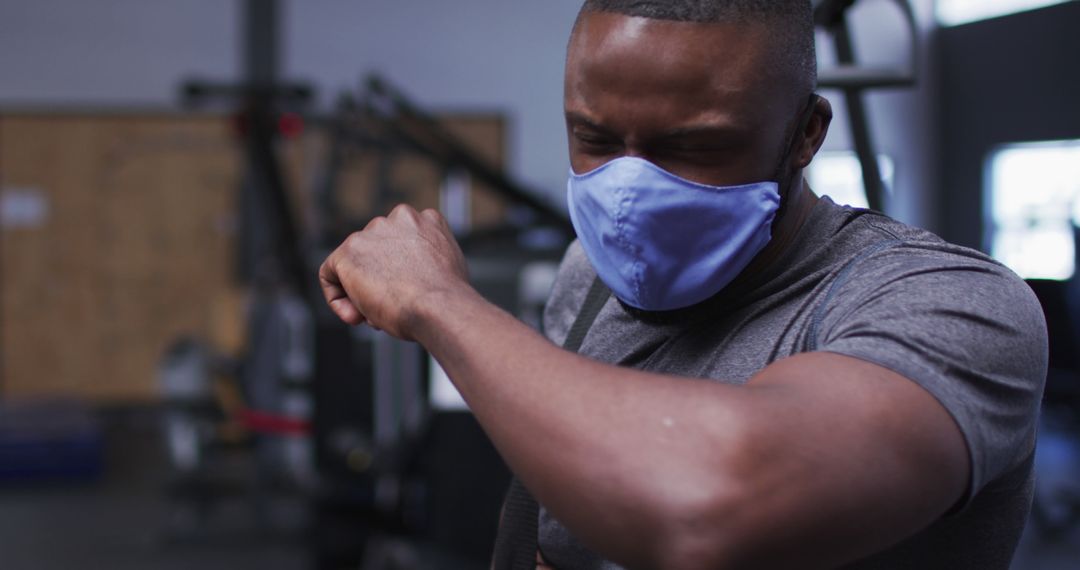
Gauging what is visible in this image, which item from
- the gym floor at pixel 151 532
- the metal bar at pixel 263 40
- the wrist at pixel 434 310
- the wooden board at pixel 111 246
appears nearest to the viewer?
the wrist at pixel 434 310

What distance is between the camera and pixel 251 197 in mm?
6430

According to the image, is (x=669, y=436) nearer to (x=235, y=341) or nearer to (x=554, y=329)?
(x=554, y=329)

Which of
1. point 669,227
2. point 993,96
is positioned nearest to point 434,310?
point 669,227

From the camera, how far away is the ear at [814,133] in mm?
825

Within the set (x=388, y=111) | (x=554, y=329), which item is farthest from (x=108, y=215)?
(x=554, y=329)

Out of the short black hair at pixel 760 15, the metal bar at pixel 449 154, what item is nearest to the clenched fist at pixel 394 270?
the short black hair at pixel 760 15

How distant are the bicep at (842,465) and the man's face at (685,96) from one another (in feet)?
0.69

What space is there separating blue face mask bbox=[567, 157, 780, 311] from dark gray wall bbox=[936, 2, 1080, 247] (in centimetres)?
584

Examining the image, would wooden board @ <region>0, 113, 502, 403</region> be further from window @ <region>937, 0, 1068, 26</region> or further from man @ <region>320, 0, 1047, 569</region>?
man @ <region>320, 0, 1047, 569</region>

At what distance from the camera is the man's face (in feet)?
2.42

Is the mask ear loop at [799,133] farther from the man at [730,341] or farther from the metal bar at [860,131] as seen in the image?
the metal bar at [860,131]

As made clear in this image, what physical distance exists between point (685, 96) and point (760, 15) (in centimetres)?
9

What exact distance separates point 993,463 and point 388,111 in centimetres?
299

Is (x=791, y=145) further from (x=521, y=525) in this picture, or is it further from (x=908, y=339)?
(x=521, y=525)
